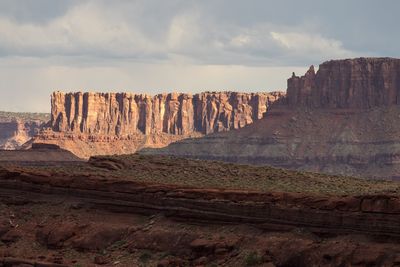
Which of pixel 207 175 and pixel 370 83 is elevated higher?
pixel 370 83

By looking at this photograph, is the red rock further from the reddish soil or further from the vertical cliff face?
the vertical cliff face

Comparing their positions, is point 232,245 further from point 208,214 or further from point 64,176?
point 64,176

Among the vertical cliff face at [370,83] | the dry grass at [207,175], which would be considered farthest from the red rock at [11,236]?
the vertical cliff face at [370,83]

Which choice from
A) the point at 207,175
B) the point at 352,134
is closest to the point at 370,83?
the point at 352,134

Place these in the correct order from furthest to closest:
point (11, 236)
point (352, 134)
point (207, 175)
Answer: point (352, 134)
point (207, 175)
point (11, 236)

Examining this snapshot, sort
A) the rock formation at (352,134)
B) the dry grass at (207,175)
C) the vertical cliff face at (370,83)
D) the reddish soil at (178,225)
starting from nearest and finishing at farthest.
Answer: the reddish soil at (178,225)
the dry grass at (207,175)
the rock formation at (352,134)
the vertical cliff face at (370,83)

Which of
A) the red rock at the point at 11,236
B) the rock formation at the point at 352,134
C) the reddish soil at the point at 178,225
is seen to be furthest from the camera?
the rock formation at the point at 352,134

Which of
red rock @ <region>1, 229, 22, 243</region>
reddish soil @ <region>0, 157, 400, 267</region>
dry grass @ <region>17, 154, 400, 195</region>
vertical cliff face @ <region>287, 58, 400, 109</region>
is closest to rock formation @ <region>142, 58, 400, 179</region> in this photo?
vertical cliff face @ <region>287, 58, 400, 109</region>

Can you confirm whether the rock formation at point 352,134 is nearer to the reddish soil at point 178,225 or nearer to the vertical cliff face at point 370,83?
the vertical cliff face at point 370,83

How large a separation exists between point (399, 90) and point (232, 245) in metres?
152

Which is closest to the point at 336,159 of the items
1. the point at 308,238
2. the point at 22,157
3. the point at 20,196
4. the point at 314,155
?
the point at 314,155

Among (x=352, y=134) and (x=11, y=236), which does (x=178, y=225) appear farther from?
(x=352, y=134)

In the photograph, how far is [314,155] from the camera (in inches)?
7490

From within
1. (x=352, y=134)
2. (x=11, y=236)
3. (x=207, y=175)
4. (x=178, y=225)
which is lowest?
(x=352, y=134)
